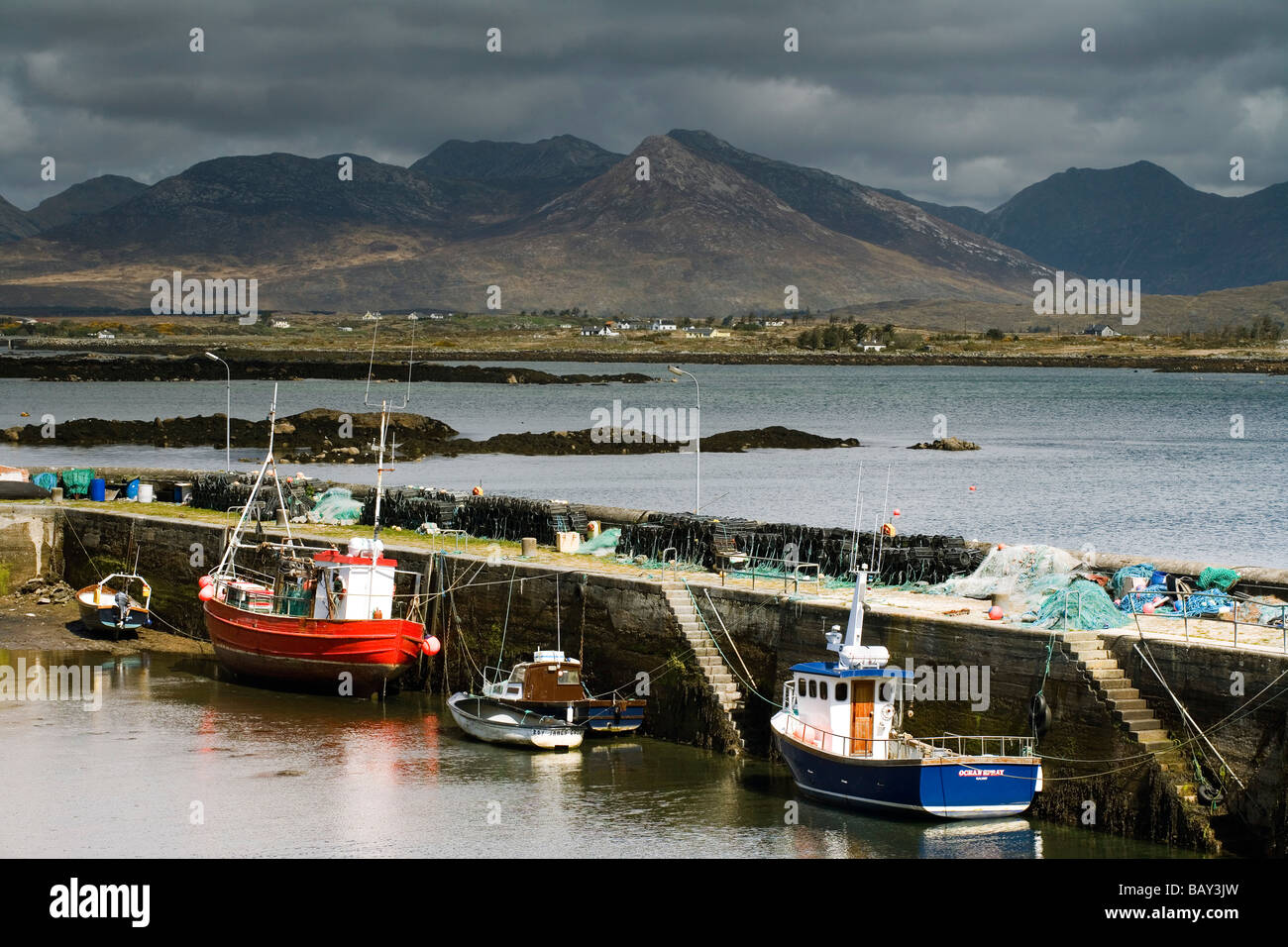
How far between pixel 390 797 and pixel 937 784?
9.70 metres

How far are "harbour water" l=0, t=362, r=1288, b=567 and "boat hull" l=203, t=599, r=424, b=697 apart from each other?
27.9m

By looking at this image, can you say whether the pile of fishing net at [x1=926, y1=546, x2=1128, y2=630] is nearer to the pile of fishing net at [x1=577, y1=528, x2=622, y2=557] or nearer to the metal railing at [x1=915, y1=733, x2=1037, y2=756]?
the metal railing at [x1=915, y1=733, x2=1037, y2=756]

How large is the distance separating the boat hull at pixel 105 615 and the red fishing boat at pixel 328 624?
5002 millimetres

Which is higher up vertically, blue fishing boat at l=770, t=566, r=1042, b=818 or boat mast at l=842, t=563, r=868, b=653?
boat mast at l=842, t=563, r=868, b=653

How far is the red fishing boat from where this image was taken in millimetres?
34750

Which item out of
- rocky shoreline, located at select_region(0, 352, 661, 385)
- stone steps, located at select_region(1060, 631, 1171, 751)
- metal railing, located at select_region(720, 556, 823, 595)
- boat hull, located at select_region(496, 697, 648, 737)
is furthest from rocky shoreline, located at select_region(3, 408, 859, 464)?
stone steps, located at select_region(1060, 631, 1171, 751)

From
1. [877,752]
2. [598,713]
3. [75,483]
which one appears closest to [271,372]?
[75,483]

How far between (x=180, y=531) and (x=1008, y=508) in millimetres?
38629

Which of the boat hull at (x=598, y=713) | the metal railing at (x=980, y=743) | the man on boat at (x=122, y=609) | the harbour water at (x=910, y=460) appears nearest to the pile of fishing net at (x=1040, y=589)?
the metal railing at (x=980, y=743)

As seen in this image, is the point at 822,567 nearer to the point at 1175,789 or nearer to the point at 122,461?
the point at 1175,789

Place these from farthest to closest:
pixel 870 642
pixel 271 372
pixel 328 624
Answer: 1. pixel 271 372
2. pixel 328 624
3. pixel 870 642

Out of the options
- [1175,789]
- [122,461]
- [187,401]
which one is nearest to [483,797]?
[1175,789]

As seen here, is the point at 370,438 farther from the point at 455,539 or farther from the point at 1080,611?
the point at 1080,611

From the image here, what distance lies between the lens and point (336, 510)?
46.5 meters
